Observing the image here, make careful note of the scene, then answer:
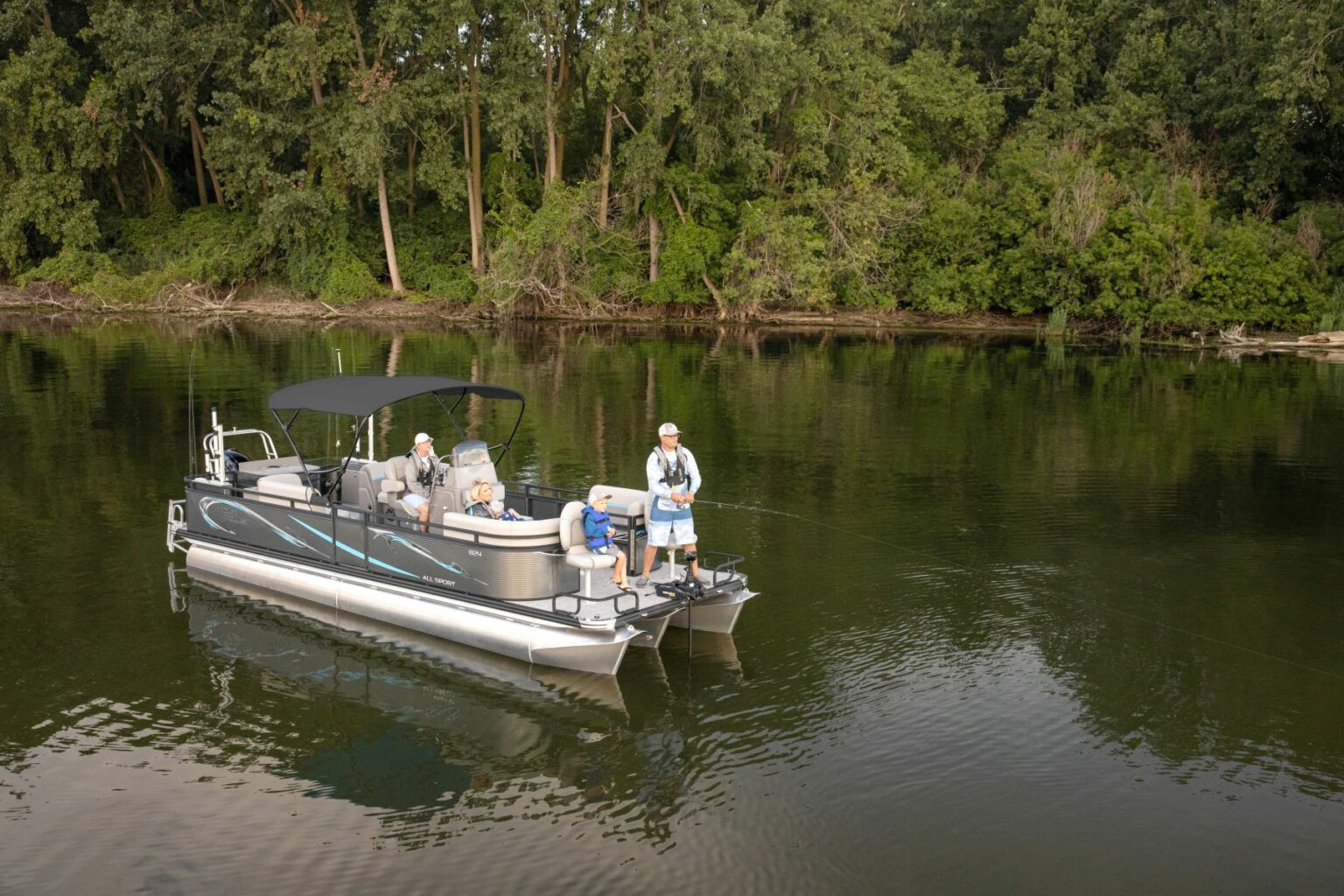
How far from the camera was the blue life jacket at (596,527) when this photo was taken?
36.7 feet

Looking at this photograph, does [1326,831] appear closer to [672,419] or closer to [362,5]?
[672,419]

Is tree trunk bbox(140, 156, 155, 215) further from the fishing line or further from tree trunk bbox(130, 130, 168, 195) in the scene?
the fishing line

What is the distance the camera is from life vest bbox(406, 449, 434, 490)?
13.2 meters

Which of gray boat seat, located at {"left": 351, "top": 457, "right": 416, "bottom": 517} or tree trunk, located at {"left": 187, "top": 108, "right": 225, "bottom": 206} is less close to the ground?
tree trunk, located at {"left": 187, "top": 108, "right": 225, "bottom": 206}

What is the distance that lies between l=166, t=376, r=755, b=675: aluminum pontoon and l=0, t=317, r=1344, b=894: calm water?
36 cm

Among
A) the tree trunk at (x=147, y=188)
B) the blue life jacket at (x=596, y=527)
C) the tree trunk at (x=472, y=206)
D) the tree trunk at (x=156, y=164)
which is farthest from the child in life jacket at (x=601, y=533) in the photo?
the tree trunk at (x=147, y=188)

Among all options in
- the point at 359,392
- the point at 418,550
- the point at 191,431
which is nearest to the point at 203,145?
the point at 191,431

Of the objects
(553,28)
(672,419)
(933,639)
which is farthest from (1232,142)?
(933,639)

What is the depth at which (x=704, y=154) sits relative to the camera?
46.0m

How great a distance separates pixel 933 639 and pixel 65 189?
4987 cm

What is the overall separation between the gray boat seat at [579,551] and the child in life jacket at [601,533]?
7cm

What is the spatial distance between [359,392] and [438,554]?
2309 millimetres

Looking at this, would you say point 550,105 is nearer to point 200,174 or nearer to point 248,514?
point 200,174

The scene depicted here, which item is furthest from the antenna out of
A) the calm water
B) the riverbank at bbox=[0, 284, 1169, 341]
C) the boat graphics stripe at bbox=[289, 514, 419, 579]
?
the riverbank at bbox=[0, 284, 1169, 341]
